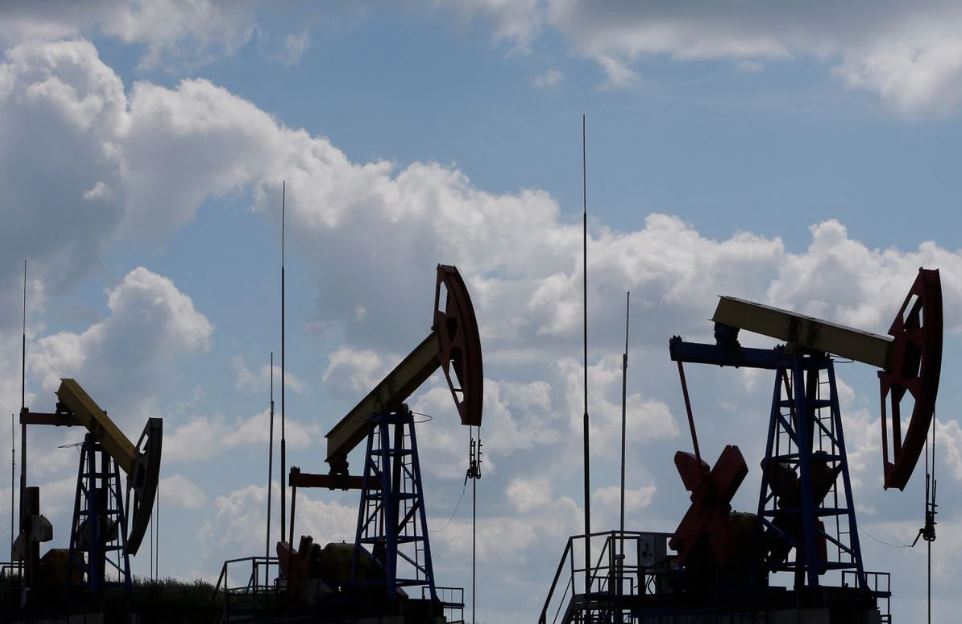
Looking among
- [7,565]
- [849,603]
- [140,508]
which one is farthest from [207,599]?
[849,603]

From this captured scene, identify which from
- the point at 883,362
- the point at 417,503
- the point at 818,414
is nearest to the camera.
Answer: the point at 883,362

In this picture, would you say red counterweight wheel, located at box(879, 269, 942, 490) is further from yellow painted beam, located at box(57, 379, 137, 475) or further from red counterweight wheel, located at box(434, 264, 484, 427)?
yellow painted beam, located at box(57, 379, 137, 475)

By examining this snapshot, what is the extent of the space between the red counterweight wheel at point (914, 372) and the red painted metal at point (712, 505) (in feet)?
14.6

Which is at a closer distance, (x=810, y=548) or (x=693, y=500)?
(x=810, y=548)

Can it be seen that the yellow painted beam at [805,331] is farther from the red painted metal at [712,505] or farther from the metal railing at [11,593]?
the metal railing at [11,593]

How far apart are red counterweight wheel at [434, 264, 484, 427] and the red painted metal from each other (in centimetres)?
485

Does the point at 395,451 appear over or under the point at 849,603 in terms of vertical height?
over

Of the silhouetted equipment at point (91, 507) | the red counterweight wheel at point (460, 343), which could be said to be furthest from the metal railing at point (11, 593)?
the red counterweight wheel at point (460, 343)

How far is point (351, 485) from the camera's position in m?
49.8

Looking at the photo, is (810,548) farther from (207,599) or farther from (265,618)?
(207,599)

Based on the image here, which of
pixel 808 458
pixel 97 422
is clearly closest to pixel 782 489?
pixel 808 458

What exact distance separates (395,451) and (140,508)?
822 cm

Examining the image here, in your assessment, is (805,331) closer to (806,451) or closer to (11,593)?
(806,451)

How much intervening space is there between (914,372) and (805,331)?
3.30 meters
